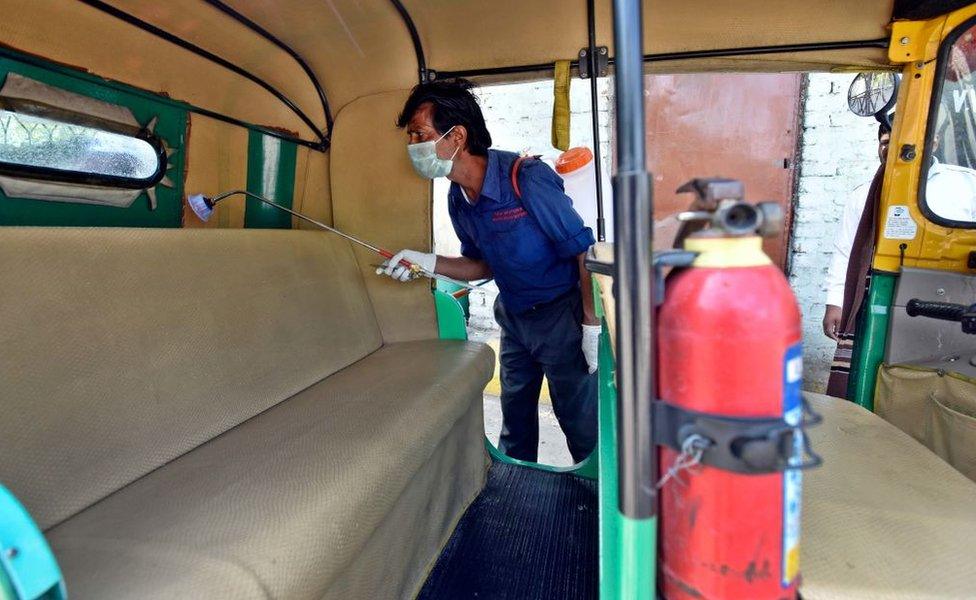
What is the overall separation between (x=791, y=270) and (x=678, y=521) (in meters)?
3.90

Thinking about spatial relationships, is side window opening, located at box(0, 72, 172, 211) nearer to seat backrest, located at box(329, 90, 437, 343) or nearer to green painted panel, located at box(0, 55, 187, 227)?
green painted panel, located at box(0, 55, 187, 227)

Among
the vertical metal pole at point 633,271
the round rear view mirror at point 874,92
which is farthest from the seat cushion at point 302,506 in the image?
the round rear view mirror at point 874,92

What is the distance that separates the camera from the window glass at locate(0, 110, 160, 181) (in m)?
1.38

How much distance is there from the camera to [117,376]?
1.33 m

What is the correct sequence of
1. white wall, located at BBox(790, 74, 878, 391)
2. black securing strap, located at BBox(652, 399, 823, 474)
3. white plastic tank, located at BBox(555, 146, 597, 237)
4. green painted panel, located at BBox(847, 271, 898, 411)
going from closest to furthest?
1. black securing strap, located at BBox(652, 399, 823, 474)
2. green painted panel, located at BBox(847, 271, 898, 411)
3. white plastic tank, located at BBox(555, 146, 597, 237)
4. white wall, located at BBox(790, 74, 878, 391)

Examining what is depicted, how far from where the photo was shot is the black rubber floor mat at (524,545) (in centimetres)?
164

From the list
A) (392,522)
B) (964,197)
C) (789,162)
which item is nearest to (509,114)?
(789,162)

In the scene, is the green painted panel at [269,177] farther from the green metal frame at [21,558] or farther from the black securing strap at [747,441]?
the black securing strap at [747,441]

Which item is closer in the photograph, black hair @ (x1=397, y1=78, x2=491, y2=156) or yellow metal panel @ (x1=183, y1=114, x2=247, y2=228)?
yellow metal panel @ (x1=183, y1=114, x2=247, y2=228)

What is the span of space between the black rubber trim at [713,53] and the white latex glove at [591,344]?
1083 mm

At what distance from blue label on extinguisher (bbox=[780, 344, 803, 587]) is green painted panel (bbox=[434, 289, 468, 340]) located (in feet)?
6.35

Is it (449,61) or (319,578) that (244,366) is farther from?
(449,61)

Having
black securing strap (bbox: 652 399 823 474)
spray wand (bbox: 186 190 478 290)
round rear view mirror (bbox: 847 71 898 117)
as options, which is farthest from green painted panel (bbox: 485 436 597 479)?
round rear view mirror (bbox: 847 71 898 117)

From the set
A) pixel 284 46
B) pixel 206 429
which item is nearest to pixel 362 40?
pixel 284 46
